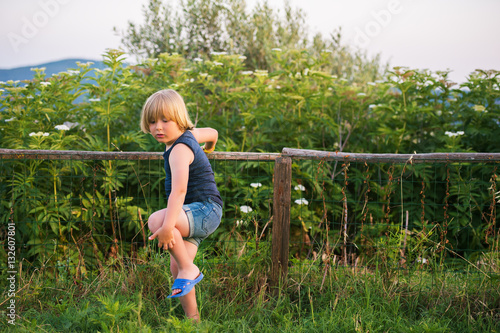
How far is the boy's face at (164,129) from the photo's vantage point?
2650 mm

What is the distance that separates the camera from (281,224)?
3.52 metres

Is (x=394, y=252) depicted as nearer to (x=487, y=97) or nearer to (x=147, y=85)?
(x=487, y=97)

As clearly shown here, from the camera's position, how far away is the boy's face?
2650mm

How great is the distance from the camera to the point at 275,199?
3.54 metres

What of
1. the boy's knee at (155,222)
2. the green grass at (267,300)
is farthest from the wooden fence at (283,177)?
the boy's knee at (155,222)

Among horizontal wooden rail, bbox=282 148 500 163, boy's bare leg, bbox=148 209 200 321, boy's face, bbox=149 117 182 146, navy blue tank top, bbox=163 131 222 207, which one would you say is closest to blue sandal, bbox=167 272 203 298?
boy's bare leg, bbox=148 209 200 321

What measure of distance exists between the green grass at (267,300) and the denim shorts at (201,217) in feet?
1.70

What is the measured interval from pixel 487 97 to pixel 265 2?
7.20 meters

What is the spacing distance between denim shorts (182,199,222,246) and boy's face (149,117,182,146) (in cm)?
43

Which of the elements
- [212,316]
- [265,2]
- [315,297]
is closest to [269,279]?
[315,297]

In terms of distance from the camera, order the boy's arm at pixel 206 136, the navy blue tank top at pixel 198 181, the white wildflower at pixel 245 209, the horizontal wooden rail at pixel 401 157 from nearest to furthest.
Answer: the navy blue tank top at pixel 198 181, the boy's arm at pixel 206 136, the horizontal wooden rail at pixel 401 157, the white wildflower at pixel 245 209

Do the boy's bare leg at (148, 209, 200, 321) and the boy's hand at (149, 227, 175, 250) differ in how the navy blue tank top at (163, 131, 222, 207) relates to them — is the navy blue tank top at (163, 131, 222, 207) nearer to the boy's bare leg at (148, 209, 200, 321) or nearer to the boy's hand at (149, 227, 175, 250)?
the boy's bare leg at (148, 209, 200, 321)

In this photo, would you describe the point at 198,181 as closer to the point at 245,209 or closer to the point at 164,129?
the point at 164,129
